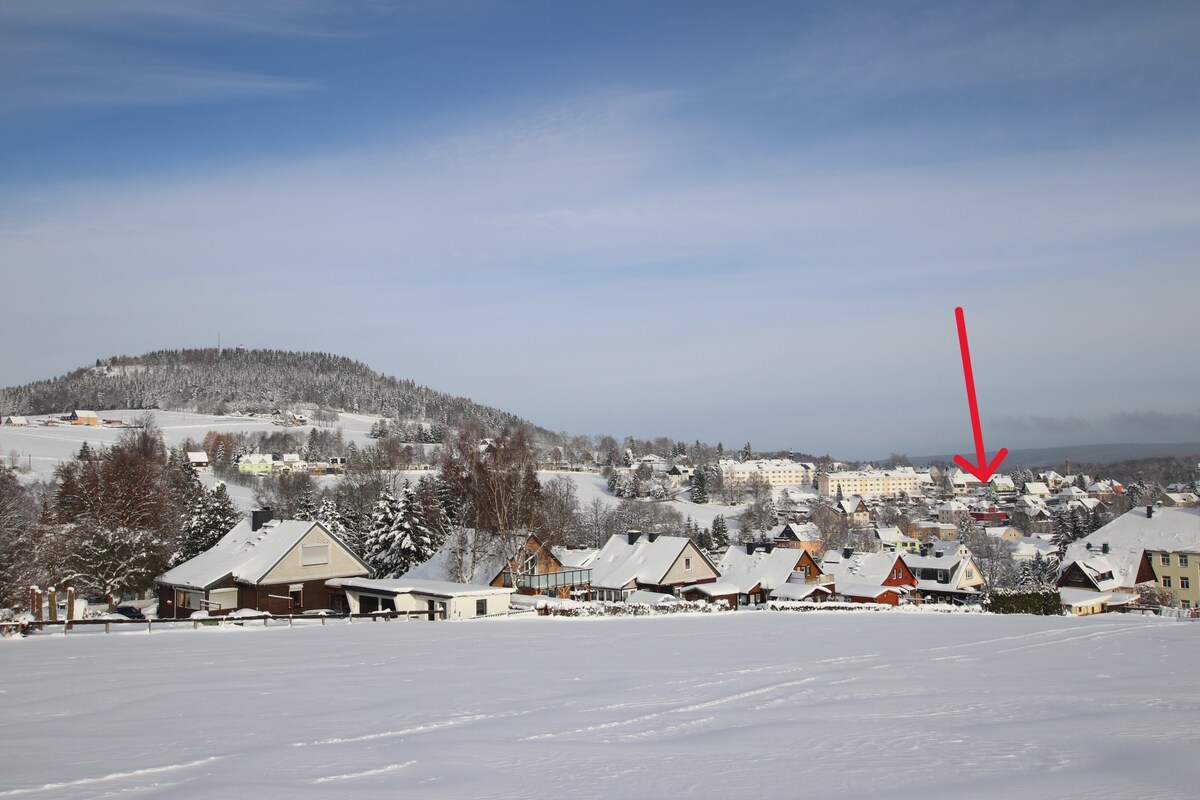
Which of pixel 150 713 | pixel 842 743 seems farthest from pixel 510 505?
pixel 842 743

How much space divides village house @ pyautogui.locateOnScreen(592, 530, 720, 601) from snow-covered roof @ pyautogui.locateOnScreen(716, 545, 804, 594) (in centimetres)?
166

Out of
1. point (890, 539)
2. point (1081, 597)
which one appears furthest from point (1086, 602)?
point (890, 539)

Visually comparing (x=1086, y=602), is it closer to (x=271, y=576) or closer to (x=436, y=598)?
(x=436, y=598)

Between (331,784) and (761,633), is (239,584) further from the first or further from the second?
(331,784)

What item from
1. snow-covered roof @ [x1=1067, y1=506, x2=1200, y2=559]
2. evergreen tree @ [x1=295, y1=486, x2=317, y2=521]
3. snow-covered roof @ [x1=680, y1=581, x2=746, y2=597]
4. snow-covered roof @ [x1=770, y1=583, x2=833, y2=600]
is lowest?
snow-covered roof @ [x1=770, y1=583, x2=833, y2=600]

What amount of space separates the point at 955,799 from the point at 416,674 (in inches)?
354

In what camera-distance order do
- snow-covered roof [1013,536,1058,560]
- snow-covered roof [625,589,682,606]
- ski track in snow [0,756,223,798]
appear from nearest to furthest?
ski track in snow [0,756,223,798] → snow-covered roof [625,589,682,606] → snow-covered roof [1013,536,1058,560]

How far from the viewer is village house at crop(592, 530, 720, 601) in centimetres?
4359

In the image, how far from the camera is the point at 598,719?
29.9 feet

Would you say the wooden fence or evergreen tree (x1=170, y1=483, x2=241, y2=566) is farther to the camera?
evergreen tree (x1=170, y1=483, x2=241, y2=566)

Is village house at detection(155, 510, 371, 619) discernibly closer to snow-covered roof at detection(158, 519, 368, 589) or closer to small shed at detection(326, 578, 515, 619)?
snow-covered roof at detection(158, 519, 368, 589)

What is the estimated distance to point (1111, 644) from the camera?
1708 centimetres

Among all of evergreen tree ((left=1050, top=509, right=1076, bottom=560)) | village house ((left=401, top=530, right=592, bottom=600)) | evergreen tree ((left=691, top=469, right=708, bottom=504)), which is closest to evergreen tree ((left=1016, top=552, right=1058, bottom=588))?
evergreen tree ((left=1050, top=509, right=1076, bottom=560))

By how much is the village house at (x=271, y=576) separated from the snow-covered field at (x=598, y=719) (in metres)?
15.8
